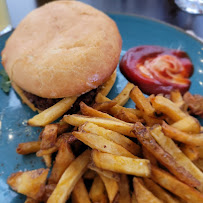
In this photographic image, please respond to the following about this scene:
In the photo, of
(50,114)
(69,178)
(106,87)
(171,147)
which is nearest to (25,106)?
(50,114)

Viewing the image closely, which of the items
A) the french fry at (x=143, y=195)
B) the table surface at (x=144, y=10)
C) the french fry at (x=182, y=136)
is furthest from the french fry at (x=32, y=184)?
the table surface at (x=144, y=10)

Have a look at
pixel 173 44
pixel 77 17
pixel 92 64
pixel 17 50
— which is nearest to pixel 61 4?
pixel 77 17

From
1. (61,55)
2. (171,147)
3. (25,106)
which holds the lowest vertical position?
(25,106)

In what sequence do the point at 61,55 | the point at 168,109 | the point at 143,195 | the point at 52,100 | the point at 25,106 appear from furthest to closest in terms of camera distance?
the point at 25,106
the point at 52,100
the point at 61,55
the point at 168,109
the point at 143,195

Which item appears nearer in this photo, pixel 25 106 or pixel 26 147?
pixel 26 147

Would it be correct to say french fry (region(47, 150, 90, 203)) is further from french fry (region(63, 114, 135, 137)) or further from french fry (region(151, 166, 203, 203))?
french fry (region(151, 166, 203, 203))

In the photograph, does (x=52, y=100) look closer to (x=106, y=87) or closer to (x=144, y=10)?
(x=106, y=87)

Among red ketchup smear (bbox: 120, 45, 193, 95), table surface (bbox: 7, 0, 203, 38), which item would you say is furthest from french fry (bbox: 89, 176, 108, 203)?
table surface (bbox: 7, 0, 203, 38)
